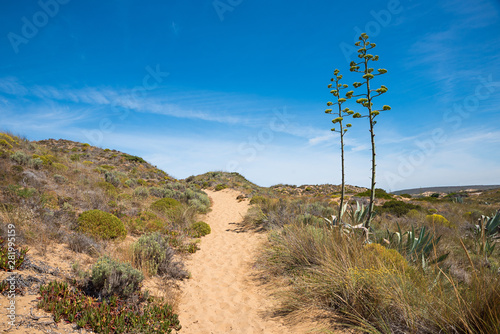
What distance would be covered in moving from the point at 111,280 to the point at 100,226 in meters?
2.87

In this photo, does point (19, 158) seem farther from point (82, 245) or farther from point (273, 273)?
point (273, 273)

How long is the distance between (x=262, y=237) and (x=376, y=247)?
518cm

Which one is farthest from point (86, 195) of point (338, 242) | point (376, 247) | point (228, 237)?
point (376, 247)

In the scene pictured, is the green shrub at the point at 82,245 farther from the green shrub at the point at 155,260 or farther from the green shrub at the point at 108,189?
the green shrub at the point at 108,189

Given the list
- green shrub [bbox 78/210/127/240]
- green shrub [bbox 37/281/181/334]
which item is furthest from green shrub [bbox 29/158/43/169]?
green shrub [bbox 37/281/181/334]

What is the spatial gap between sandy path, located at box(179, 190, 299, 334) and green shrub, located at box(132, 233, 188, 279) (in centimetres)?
41

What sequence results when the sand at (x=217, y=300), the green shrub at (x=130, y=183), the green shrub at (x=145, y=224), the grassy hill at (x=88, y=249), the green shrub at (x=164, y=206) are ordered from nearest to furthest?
the sand at (x=217, y=300) < the grassy hill at (x=88, y=249) < the green shrub at (x=145, y=224) < the green shrub at (x=164, y=206) < the green shrub at (x=130, y=183)

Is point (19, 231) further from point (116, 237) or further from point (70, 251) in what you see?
point (116, 237)

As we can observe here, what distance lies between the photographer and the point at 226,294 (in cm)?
495

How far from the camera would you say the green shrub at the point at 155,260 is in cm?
507

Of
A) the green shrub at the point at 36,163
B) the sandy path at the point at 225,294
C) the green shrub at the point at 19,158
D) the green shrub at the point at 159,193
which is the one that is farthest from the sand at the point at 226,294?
the green shrub at the point at 19,158

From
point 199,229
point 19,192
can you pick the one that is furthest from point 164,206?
point 19,192

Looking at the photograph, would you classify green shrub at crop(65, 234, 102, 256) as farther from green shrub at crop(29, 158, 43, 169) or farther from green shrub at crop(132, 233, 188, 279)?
green shrub at crop(29, 158, 43, 169)

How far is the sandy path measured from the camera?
3812mm
